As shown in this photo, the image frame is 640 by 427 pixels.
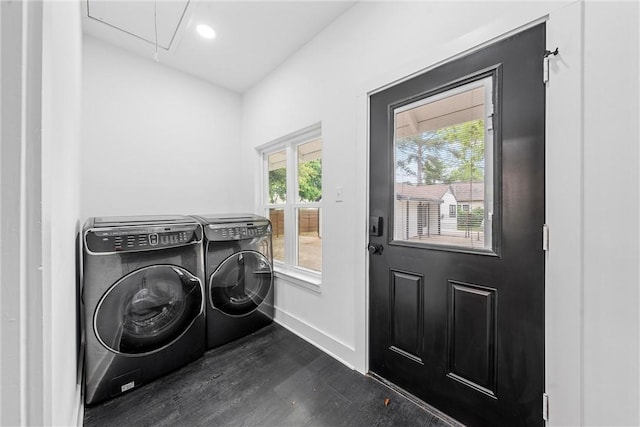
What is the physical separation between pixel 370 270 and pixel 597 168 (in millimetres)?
1201

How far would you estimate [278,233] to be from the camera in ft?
9.18

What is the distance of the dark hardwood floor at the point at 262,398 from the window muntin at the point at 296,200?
86 cm

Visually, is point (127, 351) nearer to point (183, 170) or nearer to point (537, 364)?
point (183, 170)

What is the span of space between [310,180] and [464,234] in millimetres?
1436

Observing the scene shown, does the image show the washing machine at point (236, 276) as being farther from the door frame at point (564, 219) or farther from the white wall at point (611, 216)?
Answer: the white wall at point (611, 216)

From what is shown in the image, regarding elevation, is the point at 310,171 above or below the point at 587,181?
above

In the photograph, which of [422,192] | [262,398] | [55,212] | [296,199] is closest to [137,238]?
[55,212]

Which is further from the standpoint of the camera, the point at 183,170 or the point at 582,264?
the point at 183,170

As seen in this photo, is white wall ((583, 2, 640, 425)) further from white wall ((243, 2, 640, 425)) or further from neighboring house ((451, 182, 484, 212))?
neighboring house ((451, 182, 484, 212))

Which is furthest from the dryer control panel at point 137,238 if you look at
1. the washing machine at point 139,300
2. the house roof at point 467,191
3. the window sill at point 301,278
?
the house roof at point 467,191

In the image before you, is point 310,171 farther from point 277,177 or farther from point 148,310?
point 148,310

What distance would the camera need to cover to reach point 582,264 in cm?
101

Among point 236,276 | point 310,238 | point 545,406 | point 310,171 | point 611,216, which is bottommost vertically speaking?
point 545,406

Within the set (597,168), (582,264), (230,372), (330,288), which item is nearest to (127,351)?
(230,372)
